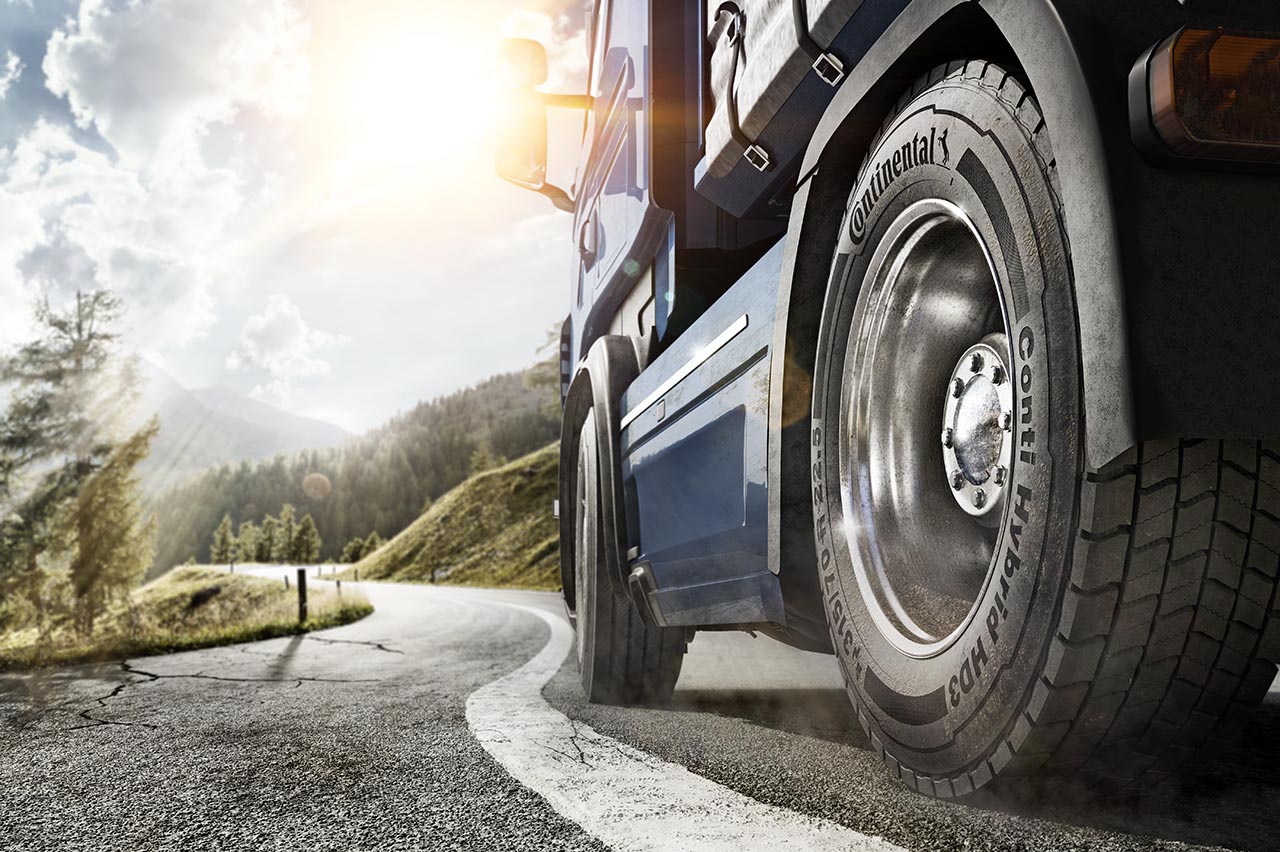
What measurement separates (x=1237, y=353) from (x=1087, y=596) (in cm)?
36

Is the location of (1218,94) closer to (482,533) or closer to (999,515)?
(999,515)

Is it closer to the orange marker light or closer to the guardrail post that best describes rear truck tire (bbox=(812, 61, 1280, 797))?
the orange marker light

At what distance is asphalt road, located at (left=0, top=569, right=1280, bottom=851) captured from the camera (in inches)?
66.0

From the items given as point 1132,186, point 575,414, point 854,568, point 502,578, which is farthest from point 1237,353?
point 502,578

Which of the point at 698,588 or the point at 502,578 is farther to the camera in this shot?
the point at 502,578

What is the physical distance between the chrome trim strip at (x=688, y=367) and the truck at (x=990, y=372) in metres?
0.02

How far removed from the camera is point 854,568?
180cm

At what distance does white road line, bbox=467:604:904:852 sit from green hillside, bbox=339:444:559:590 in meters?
43.1

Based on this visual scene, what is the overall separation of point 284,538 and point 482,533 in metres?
68.2

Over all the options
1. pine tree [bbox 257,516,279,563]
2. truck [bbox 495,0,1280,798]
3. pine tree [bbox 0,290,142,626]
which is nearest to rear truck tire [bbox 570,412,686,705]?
truck [bbox 495,0,1280,798]

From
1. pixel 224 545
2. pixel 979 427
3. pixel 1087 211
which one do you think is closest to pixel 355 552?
pixel 224 545

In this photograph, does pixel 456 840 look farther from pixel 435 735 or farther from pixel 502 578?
pixel 502 578

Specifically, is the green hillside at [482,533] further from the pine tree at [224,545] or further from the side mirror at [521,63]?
the pine tree at [224,545]

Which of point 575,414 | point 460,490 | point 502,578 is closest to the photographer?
point 575,414
